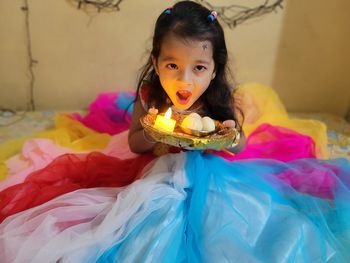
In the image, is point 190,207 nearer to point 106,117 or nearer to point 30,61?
point 106,117

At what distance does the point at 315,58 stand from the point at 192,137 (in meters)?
1.03

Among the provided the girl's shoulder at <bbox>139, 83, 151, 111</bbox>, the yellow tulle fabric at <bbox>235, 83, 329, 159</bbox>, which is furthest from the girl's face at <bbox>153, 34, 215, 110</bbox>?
the yellow tulle fabric at <bbox>235, 83, 329, 159</bbox>

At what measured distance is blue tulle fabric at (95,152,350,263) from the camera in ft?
2.07

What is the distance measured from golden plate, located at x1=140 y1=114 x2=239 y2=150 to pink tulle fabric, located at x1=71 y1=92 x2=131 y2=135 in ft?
1.61

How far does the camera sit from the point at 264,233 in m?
0.68

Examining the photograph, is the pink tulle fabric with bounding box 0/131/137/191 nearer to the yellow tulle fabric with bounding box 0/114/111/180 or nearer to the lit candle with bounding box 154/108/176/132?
the yellow tulle fabric with bounding box 0/114/111/180

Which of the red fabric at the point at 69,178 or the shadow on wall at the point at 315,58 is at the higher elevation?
the shadow on wall at the point at 315,58

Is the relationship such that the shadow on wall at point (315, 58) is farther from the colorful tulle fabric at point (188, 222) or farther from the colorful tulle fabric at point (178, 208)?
the colorful tulle fabric at point (188, 222)

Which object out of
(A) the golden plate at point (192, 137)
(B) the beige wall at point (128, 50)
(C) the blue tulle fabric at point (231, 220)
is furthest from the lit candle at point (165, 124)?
(B) the beige wall at point (128, 50)

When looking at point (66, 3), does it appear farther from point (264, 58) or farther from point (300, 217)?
point (300, 217)

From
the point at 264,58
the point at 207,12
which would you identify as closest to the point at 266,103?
the point at 264,58

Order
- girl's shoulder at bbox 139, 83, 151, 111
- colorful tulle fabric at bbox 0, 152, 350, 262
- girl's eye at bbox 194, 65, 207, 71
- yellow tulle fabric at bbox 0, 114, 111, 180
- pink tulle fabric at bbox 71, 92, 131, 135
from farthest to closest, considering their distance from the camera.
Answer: pink tulle fabric at bbox 71, 92, 131, 135 → yellow tulle fabric at bbox 0, 114, 111, 180 → girl's shoulder at bbox 139, 83, 151, 111 → girl's eye at bbox 194, 65, 207, 71 → colorful tulle fabric at bbox 0, 152, 350, 262

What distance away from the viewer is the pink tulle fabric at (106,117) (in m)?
1.20

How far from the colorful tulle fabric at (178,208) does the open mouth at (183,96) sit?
12 cm
